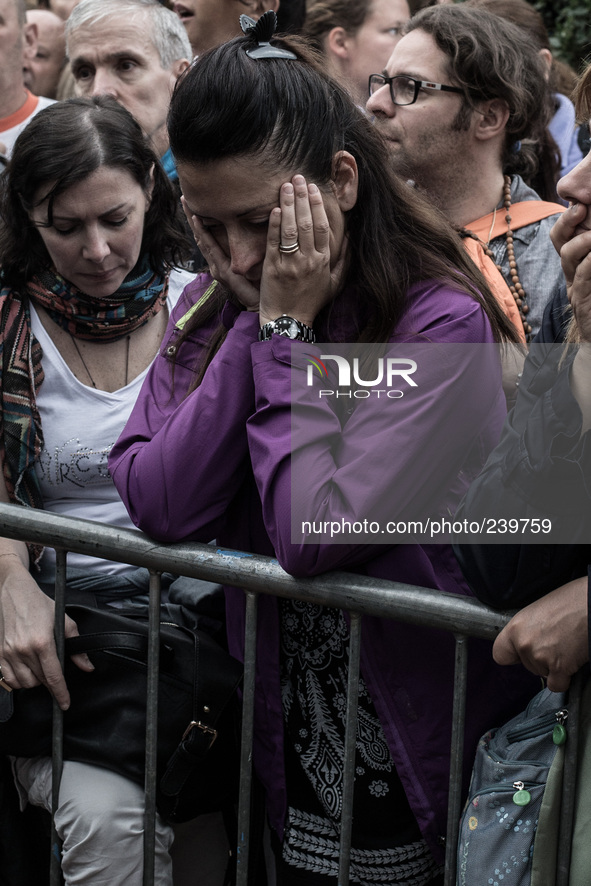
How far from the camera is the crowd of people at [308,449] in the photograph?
1.74m

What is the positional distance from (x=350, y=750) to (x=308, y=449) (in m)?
0.58

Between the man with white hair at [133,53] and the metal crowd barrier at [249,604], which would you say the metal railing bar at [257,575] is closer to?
the metal crowd barrier at [249,604]

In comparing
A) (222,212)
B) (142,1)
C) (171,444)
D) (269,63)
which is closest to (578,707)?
(171,444)

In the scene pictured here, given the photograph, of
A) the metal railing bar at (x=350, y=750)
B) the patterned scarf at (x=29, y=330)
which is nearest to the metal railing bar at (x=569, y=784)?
the metal railing bar at (x=350, y=750)

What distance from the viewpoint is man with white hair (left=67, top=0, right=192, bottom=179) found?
382 cm

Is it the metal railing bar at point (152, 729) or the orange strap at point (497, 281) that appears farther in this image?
the orange strap at point (497, 281)

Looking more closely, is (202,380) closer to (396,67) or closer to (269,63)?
(269,63)

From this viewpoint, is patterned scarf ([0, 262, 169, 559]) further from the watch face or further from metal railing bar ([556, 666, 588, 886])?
metal railing bar ([556, 666, 588, 886])

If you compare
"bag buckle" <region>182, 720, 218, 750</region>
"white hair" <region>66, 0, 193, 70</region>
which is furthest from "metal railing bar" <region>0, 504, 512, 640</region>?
"white hair" <region>66, 0, 193, 70</region>

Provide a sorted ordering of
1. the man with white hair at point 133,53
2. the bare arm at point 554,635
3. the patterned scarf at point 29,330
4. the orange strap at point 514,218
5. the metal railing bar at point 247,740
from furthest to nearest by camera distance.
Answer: the man with white hair at point 133,53 < the orange strap at point 514,218 < the patterned scarf at point 29,330 < the metal railing bar at point 247,740 < the bare arm at point 554,635

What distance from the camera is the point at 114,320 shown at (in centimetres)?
280

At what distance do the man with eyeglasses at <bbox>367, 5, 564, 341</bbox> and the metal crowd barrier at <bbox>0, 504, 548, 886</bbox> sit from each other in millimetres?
1339

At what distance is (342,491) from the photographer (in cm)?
188

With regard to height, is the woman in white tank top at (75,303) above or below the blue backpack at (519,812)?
above
